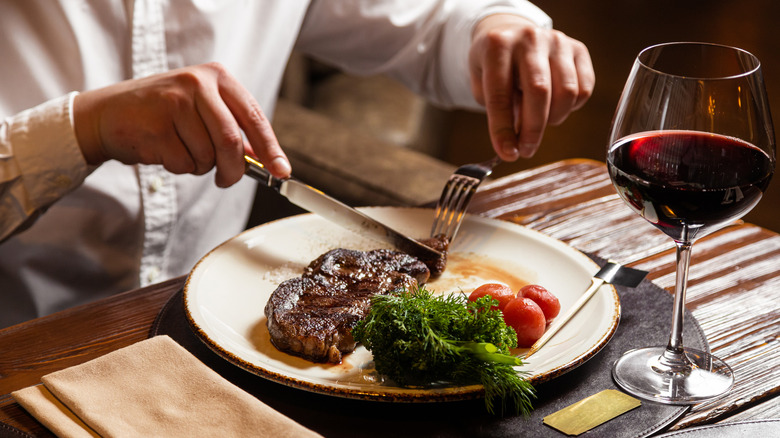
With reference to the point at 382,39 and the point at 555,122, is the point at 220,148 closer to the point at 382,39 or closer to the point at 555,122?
the point at 555,122

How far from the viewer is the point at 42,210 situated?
144cm

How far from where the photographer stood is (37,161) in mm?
1368

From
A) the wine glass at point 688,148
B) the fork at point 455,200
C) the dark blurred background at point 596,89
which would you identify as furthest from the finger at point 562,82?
the dark blurred background at point 596,89

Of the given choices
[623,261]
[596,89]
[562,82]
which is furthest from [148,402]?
[596,89]

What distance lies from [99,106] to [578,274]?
896 millimetres

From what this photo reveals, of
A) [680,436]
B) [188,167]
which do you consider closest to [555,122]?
[188,167]

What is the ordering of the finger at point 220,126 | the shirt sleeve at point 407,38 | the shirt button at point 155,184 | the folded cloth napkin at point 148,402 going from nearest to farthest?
1. the folded cloth napkin at point 148,402
2. the finger at point 220,126
3. the shirt button at point 155,184
4. the shirt sleeve at point 407,38

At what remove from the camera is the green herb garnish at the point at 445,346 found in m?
0.86

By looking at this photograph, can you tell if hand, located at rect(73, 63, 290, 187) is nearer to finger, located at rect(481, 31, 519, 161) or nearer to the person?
the person

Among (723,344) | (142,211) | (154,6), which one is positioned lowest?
(142,211)

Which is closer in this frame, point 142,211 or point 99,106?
point 99,106

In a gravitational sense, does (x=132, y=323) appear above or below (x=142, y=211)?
above

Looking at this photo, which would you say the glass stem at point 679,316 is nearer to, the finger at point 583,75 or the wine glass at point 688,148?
the wine glass at point 688,148

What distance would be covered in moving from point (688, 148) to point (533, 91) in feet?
2.05
